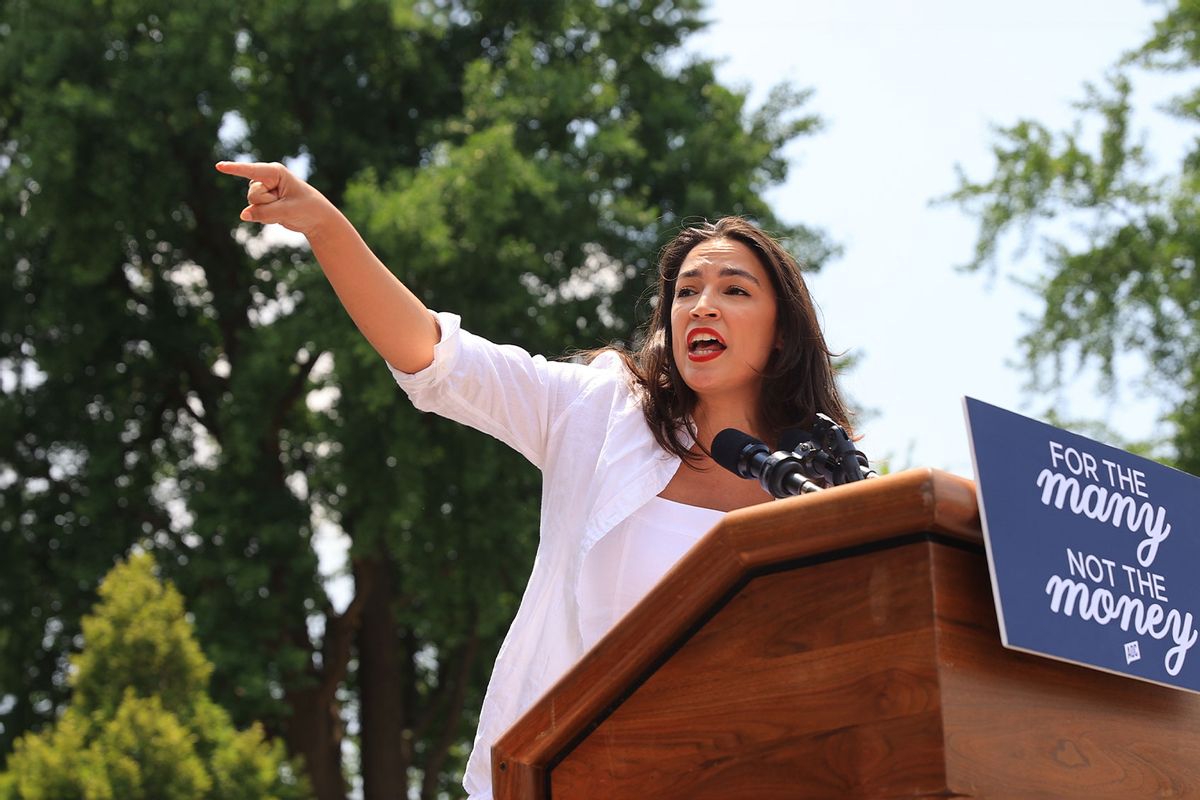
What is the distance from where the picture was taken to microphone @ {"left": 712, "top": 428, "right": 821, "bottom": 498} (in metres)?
2.12

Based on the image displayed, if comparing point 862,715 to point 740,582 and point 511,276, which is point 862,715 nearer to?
point 740,582

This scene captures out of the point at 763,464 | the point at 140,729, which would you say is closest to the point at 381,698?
the point at 140,729

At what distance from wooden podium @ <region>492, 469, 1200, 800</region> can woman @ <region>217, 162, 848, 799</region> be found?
24.4 inches

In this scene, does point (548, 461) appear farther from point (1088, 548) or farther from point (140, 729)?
point (140, 729)

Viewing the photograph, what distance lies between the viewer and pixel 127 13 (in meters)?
14.8

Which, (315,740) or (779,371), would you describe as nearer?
(779,371)

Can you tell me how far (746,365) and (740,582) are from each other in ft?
4.00

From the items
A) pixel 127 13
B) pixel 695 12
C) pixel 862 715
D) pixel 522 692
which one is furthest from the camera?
pixel 695 12

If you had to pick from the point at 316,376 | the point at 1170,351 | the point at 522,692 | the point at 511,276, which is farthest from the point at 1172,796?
the point at 1170,351

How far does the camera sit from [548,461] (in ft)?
9.46

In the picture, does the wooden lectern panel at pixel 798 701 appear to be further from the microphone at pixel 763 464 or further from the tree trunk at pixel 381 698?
the tree trunk at pixel 381 698

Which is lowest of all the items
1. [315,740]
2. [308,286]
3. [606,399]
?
[606,399]

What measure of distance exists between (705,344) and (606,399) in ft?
0.79

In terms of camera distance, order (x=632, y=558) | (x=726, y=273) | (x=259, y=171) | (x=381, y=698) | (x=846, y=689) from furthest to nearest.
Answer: (x=381, y=698) → (x=726, y=273) → (x=632, y=558) → (x=259, y=171) → (x=846, y=689)
